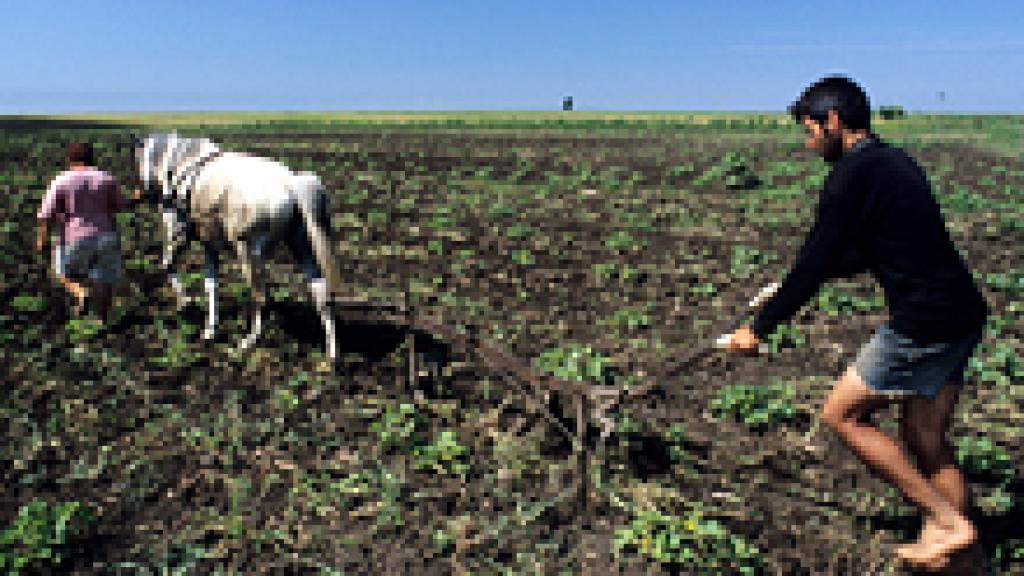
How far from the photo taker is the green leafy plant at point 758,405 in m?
6.64

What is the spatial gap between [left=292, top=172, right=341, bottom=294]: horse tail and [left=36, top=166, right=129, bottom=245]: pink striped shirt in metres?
2.48

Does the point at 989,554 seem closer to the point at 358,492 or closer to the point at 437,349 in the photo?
the point at 358,492

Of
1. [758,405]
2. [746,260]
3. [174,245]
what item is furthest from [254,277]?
[746,260]

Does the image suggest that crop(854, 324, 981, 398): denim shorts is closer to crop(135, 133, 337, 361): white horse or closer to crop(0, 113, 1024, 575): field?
crop(0, 113, 1024, 575): field

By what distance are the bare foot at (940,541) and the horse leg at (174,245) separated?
789 centimetres

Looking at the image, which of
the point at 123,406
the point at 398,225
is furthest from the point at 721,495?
the point at 398,225

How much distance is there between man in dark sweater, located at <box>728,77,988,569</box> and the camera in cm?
385

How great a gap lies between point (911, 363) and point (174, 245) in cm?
778

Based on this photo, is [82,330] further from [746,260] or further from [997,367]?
[997,367]

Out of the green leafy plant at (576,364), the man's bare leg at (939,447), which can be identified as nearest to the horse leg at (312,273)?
the green leafy plant at (576,364)

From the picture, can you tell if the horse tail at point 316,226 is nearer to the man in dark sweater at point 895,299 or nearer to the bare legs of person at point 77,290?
the bare legs of person at point 77,290

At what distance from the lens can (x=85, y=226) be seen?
8141mm

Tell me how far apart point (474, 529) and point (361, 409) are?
7.17 feet

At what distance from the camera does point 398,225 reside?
1493 cm
